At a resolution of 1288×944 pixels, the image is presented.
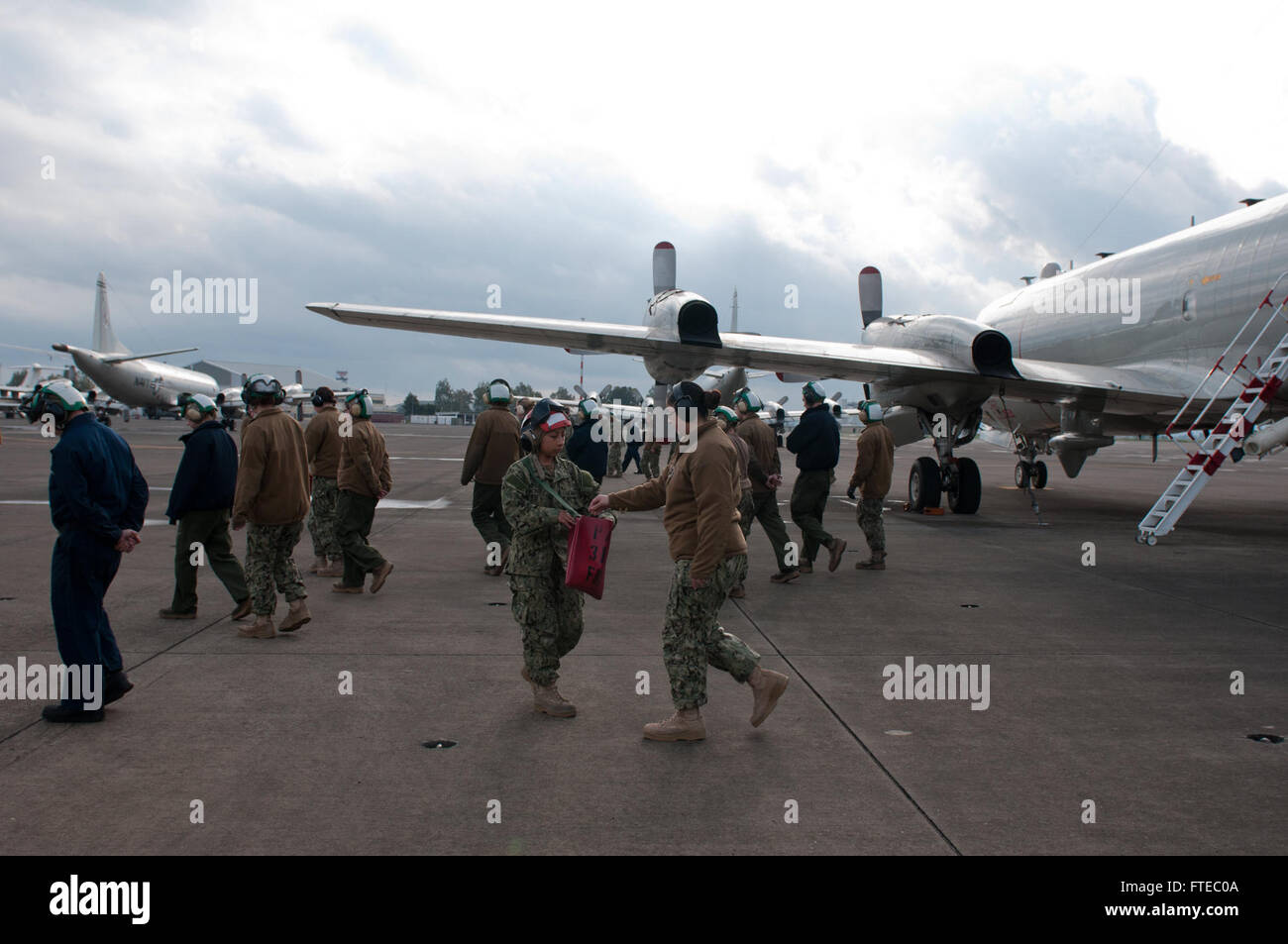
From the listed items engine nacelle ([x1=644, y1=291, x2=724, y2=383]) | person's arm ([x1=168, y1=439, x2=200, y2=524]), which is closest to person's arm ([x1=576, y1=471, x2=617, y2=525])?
person's arm ([x1=168, y1=439, x2=200, y2=524])

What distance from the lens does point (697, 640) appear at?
4.78m

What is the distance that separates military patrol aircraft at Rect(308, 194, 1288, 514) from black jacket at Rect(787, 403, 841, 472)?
4149 mm

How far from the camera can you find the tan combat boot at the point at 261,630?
6621 millimetres

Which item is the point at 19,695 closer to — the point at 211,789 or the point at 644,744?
the point at 211,789

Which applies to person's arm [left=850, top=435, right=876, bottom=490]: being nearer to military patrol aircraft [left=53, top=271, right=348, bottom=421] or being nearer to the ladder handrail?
the ladder handrail

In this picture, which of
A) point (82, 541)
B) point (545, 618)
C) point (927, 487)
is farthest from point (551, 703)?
point (927, 487)

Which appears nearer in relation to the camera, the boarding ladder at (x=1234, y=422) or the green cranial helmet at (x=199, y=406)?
the green cranial helmet at (x=199, y=406)

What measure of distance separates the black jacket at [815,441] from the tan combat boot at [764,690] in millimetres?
4926

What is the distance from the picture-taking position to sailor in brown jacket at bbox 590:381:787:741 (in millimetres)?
4625

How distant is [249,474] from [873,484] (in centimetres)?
609

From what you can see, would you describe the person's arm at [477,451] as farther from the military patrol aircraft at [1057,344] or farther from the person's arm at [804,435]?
the military patrol aircraft at [1057,344]

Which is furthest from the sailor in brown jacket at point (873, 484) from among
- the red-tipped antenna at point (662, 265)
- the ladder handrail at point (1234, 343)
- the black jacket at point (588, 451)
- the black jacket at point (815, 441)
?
the red-tipped antenna at point (662, 265)
